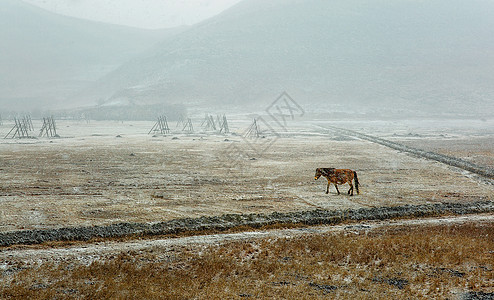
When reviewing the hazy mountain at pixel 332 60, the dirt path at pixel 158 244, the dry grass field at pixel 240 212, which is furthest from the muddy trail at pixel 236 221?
the hazy mountain at pixel 332 60

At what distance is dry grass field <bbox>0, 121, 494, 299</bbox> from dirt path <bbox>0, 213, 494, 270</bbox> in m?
0.24

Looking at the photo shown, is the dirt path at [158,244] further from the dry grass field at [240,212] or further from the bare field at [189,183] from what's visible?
the bare field at [189,183]

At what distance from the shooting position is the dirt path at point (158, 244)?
41.7ft

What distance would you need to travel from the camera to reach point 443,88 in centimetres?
12275

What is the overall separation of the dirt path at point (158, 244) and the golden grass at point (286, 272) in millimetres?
449

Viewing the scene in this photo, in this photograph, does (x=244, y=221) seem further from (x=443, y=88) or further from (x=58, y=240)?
(x=443, y=88)

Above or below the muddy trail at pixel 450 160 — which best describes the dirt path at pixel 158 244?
below

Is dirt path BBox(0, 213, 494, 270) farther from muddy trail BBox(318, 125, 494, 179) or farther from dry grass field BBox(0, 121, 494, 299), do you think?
muddy trail BBox(318, 125, 494, 179)

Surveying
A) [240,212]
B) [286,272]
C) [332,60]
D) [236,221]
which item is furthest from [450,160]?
[332,60]

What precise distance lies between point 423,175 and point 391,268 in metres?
17.4

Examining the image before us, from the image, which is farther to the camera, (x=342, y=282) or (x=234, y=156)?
(x=234, y=156)

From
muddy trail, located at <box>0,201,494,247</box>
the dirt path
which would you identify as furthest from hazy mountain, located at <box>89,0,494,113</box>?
the dirt path

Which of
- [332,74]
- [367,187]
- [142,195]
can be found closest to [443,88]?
[332,74]

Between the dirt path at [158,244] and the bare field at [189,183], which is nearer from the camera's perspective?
the dirt path at [158,244]
